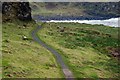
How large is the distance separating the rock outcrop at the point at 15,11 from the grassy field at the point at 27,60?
3032 cm

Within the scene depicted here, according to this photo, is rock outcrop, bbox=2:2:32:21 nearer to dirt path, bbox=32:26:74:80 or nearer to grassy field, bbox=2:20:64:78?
grassy field, bbox=2:20:64:78

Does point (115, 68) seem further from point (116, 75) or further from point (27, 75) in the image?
point (27, 75)

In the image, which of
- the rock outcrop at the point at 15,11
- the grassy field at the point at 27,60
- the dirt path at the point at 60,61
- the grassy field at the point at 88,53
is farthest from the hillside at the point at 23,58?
the rock outcrop at the point at 15,11

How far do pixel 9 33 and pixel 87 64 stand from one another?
39971mm

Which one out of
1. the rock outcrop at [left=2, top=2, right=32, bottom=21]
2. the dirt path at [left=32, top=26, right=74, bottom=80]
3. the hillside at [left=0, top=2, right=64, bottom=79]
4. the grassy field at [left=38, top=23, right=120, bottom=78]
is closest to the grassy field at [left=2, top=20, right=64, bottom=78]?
the hillside at [left=0, top=2, right=64, bottom=79]

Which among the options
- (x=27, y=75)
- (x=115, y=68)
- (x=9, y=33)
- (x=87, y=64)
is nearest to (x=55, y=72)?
(x=27, y=75)

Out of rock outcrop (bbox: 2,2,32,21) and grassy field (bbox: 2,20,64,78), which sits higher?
rock outcrop (bbox: 2,2,32,21)

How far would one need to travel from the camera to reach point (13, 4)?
14738cm

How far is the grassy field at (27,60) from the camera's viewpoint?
68.4m

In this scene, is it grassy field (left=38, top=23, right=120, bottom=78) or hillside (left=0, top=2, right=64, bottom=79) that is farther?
grassy field (left=38, top=23, right=120, bottom=78)

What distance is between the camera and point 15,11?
14588cm

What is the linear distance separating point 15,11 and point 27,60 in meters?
69.9

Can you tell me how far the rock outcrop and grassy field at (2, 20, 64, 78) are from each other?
30.3 m

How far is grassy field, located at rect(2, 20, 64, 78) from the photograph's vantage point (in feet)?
224
